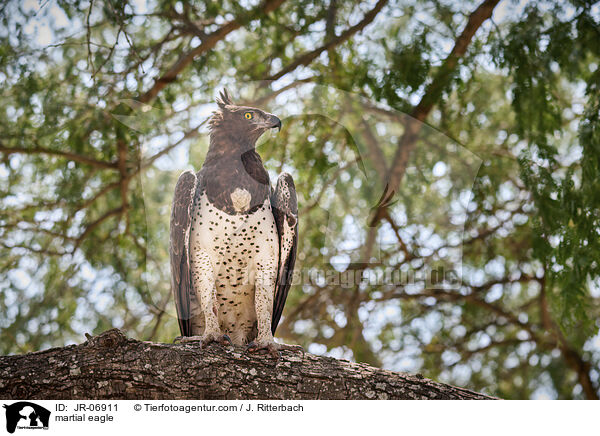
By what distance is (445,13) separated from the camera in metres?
3.01

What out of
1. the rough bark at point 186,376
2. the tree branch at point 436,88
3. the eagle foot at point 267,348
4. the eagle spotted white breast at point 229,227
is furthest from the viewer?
the tree branch at point 436,88

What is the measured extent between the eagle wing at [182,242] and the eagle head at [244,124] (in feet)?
0.68

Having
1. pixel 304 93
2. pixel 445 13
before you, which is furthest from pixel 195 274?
pixel 445 13

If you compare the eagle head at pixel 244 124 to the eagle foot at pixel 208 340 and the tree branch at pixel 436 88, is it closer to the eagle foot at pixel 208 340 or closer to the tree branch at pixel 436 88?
the eagle foot at pixel 208 340

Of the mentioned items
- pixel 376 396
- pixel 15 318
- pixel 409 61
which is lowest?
pixel 376 396

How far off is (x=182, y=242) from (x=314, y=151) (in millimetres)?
848

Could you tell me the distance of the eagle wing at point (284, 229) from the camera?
2109 mm

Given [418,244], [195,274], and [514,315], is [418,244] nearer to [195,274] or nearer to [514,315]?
[195,274]

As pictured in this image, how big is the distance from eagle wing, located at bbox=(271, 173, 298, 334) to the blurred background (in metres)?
0.28

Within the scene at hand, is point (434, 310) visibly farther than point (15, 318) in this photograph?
Yes

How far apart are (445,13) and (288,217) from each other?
1.65m
